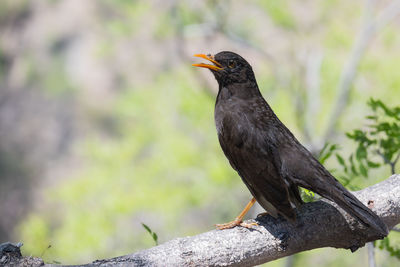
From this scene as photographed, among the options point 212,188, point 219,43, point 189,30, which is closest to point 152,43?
point 219,43

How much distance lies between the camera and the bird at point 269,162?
3.55 m

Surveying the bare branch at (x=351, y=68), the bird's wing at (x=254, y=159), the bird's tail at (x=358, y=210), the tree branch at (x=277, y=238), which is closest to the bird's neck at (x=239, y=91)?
the bird's wing at (x=254, y=159)

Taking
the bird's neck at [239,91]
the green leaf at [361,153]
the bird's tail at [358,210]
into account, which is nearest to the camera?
the bird's tail at [358,210]

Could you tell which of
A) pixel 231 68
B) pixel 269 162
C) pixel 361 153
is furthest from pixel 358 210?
pixel 231 68

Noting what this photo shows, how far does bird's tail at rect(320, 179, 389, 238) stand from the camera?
130 inches

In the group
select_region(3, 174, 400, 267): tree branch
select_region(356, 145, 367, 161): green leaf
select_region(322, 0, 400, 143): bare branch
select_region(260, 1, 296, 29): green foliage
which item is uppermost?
select_region(260, 1, 296, 29): green foliage

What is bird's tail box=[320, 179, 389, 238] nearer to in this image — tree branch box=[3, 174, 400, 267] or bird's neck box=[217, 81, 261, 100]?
tree branch box=[3, 174, 400, 267]

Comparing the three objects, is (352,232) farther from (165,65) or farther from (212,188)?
(165,65)

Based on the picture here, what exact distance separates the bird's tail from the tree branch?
120mm

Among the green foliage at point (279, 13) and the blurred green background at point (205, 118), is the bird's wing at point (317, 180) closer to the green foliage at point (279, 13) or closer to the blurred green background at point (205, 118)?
the blurred green background at point (205, 118)

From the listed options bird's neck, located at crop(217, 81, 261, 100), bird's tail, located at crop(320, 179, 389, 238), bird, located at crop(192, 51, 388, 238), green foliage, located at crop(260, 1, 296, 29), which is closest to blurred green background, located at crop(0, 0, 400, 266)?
green foliage, located at crop(260, 1, 296, 29)

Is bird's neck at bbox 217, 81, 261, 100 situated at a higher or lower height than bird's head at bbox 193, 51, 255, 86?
lower

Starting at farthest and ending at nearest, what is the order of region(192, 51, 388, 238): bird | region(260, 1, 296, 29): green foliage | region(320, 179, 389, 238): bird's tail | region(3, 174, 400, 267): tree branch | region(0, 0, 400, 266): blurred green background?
region(260, 1, 296, 29): green foliage → region(0, 0, 400, 266): blurred green background → region(192, 51, 388, 238): bird → region(320, 179, 389, 238): bird's tail → region(3, 174, 400, 267): tree branch

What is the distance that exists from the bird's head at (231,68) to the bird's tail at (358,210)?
165 centimetres
